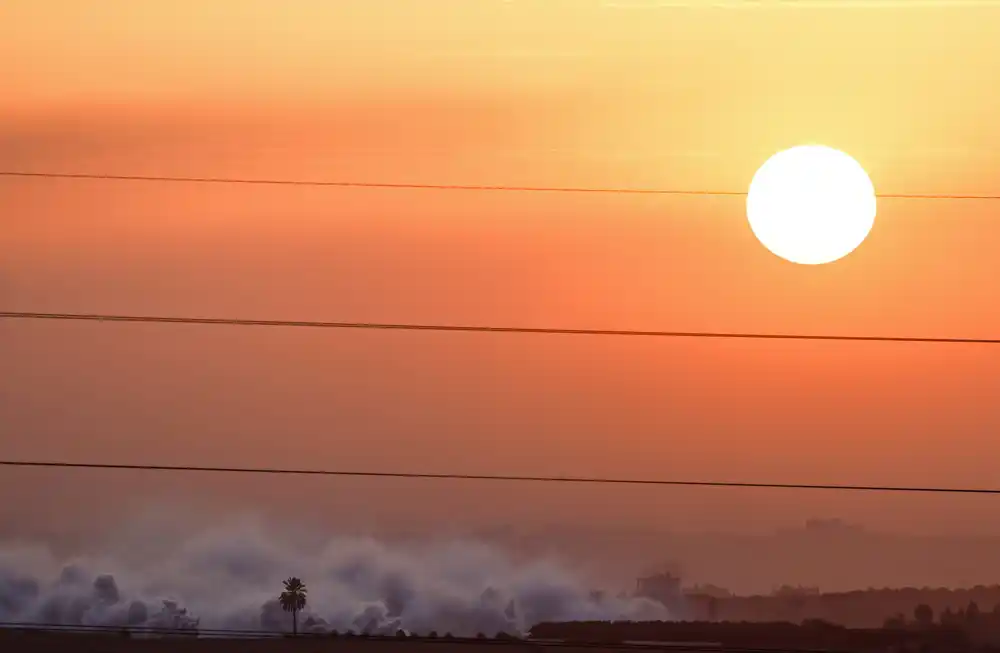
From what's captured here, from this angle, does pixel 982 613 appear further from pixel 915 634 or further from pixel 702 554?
pixel 702 554

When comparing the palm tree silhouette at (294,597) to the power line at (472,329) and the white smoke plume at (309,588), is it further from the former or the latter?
the power line at (472,329)

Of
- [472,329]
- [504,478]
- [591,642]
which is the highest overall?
[472,329]

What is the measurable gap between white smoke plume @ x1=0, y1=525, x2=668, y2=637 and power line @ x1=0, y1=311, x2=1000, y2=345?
217 millimetres

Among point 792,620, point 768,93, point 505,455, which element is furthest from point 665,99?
point 792,620

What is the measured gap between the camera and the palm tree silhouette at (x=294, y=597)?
901 millimetres

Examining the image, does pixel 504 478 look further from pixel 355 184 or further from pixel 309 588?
pixel 355 184

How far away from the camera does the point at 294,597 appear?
0.90 meters

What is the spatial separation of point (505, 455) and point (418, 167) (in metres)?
0.32

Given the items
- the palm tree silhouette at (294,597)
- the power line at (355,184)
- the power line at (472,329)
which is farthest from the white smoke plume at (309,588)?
the power line at (355,184)

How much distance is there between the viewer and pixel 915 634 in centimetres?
87

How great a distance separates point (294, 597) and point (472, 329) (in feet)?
1.09

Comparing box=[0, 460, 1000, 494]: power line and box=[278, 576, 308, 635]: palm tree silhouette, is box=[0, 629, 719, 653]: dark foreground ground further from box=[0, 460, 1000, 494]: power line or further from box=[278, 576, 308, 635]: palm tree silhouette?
box=[0, 460, 1000, 494]: power line

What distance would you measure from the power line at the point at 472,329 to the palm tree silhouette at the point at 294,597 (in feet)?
0.87

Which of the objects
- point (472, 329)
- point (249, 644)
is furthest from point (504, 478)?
point (249, 644)
